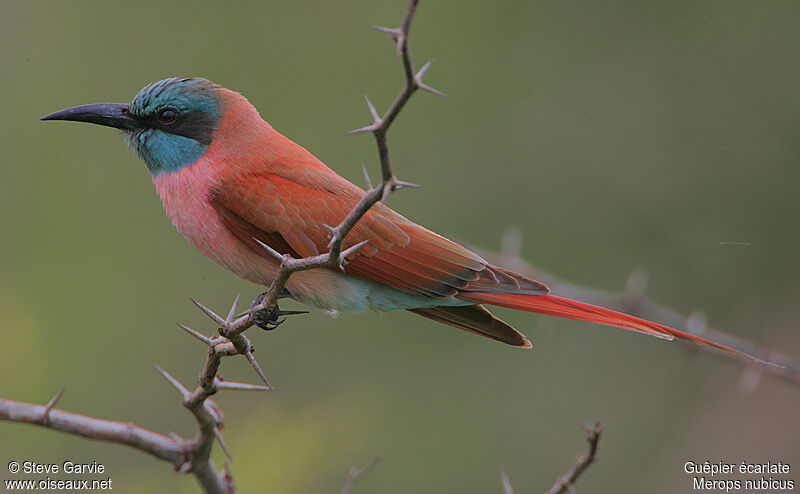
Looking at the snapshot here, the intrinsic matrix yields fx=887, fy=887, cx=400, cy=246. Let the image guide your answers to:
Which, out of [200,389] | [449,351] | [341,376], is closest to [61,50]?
[341,376]

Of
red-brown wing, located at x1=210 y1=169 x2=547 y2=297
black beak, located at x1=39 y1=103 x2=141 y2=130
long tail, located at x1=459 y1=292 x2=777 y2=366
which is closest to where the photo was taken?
long tail, located at x1=459 y1=292 x2=777 y2=366

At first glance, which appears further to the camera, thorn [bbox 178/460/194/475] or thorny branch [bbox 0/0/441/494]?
thorn [bbox 178/460/194/475]

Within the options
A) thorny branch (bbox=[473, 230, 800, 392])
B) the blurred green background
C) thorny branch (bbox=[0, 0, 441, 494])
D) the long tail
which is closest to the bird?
the long tail

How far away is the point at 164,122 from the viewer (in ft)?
10.2

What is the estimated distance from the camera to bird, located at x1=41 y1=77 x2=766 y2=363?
9.40 ft

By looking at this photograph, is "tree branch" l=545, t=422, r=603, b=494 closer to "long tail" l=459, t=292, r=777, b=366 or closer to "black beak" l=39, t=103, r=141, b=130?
"long tail" l=459, t=292, r=777, b=366

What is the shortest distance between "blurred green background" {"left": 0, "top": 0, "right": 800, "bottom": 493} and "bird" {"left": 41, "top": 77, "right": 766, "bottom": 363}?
1.11m

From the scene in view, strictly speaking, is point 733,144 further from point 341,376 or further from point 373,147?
point 341,376

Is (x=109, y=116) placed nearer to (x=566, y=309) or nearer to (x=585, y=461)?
(x=566, y=309)

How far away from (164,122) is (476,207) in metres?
2.57

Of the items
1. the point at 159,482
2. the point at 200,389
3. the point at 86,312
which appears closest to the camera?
the point at 200,389

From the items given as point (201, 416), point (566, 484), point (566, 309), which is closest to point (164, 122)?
point (201, 416)

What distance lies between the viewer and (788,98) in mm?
5047

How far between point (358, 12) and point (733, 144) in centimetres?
251
